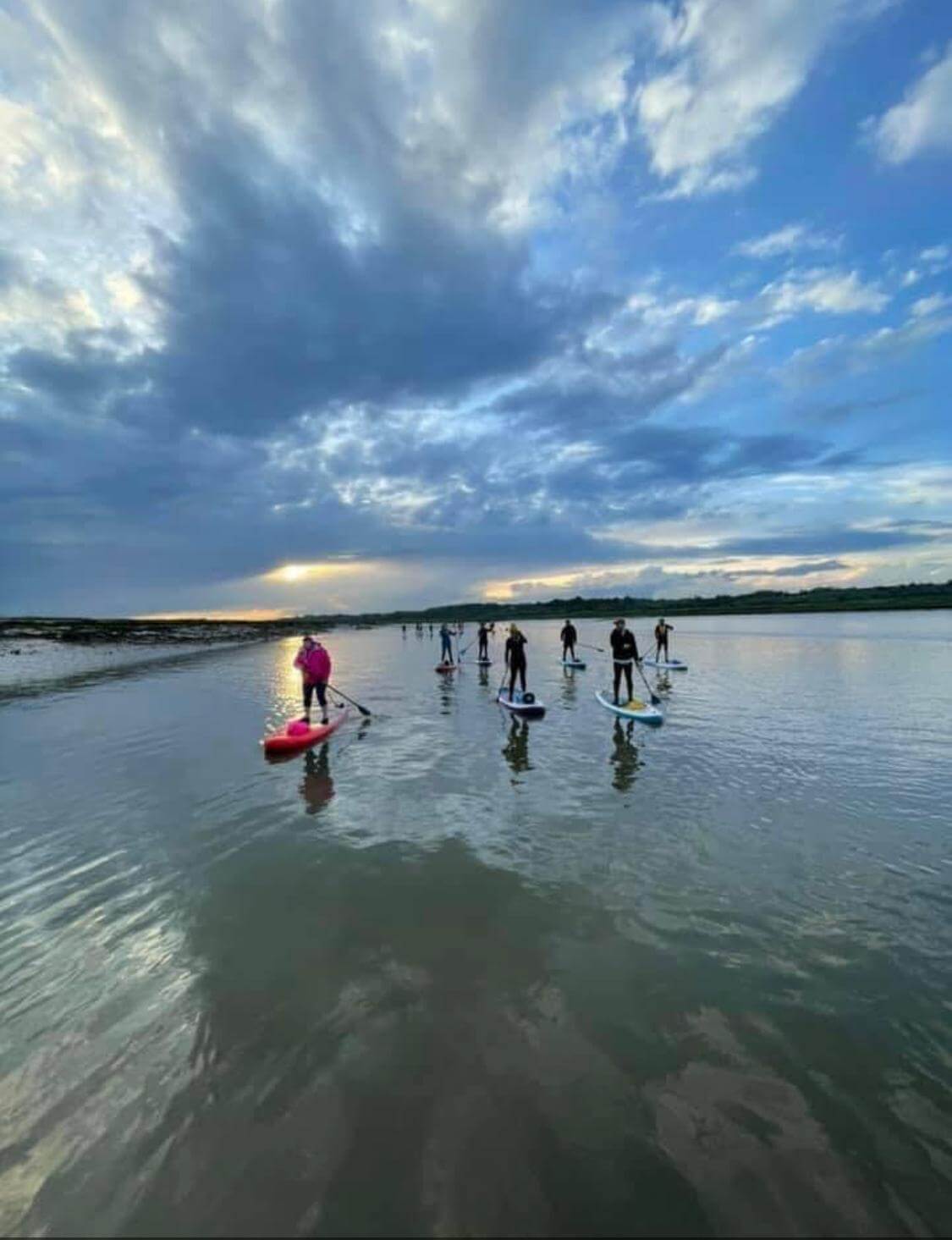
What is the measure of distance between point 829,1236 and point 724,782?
8.61 metres

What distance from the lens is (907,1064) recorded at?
458 centimetres

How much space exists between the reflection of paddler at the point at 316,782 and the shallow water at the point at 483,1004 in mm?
119

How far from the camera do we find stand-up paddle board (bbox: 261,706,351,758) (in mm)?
14930

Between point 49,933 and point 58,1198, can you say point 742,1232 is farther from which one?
point 49,933

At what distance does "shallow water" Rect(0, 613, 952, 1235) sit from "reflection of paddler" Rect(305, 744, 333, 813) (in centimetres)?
12

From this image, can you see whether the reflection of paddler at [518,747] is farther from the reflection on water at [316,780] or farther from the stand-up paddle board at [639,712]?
the reflection on water at [316,780]

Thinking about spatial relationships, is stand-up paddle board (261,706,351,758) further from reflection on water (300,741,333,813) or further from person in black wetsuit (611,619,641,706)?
person in black wetsuit (611,619,641,706)

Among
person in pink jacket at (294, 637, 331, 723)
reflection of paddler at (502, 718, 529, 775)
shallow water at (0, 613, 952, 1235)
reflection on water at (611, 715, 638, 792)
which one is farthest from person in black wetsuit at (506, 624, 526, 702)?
shallow water at (0, 613, 952, 1235)

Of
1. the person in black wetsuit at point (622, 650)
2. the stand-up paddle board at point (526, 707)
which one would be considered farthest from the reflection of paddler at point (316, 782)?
the person in black wetsuit at point (622, 650)

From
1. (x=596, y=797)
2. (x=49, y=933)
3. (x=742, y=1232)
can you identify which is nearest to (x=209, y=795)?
(x=49, y=933)

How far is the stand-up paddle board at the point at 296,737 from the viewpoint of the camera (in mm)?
14930

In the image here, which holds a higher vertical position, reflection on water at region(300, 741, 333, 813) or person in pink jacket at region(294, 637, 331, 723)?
person in pink jacket at region(294, 637, 331, 723)

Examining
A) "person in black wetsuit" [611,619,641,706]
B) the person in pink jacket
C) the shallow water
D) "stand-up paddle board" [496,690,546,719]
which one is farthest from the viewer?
"person in black wetsuit" [611,619,641,706]

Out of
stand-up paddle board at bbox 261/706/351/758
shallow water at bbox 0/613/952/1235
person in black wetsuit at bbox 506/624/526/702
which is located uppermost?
person in black wetsuit at bbox 506/624/526/702
